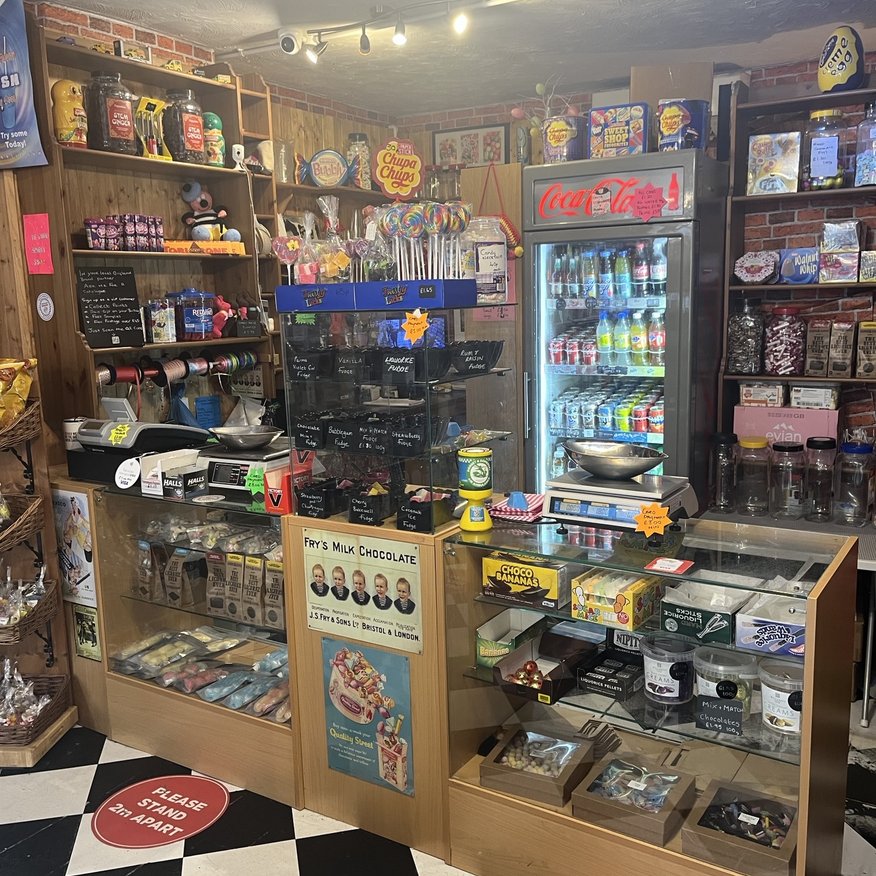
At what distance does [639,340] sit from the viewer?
3.73m

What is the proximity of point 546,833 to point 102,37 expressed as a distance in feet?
13.3

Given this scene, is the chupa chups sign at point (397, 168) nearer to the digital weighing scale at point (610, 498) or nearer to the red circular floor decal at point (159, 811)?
the digital weighing scale at point (610, 498)

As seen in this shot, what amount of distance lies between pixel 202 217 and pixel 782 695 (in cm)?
363

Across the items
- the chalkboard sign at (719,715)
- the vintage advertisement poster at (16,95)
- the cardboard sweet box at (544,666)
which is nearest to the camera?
the chalkboard sign at (719,715)

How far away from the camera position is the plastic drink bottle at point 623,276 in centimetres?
375

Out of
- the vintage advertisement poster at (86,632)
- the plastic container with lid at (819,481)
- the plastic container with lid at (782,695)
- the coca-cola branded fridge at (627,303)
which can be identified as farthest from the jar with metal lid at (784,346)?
the vintage advertisement poster at (86,632)

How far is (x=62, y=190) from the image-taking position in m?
3.27

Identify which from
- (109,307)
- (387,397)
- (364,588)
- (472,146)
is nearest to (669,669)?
(364,588)

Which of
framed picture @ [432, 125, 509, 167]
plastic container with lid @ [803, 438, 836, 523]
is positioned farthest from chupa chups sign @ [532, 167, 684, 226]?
framed picture @ [432, 125, 509, 167]

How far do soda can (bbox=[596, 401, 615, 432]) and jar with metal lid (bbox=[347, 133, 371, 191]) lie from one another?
7.84 feet

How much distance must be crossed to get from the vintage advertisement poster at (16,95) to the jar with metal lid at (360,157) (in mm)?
2404

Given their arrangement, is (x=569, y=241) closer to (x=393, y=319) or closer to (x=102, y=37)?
(x=393, y=319)

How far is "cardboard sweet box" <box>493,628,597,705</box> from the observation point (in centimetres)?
235

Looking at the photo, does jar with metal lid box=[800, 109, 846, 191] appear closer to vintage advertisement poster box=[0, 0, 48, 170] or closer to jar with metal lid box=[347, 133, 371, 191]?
jar with metal lid box=[347, 133, 371, 191]
